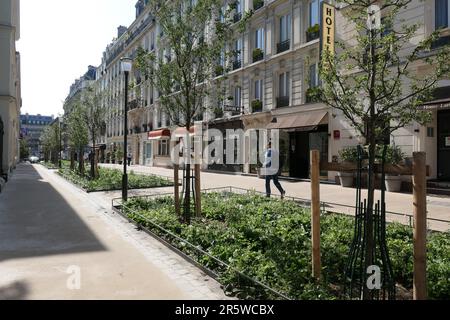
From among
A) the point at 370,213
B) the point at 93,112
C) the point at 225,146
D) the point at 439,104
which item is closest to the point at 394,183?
the point at 439,104

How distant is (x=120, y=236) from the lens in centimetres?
757

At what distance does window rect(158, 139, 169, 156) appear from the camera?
38.3 meters

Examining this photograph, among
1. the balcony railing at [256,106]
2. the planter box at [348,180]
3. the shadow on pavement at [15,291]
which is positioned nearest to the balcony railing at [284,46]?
the balcony railing at [256,106]

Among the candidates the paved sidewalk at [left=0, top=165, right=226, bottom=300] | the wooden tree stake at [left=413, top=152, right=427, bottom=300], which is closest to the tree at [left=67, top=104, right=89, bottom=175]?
the paved sidewalk at [left=0, top=165, right=226, bottom=300]

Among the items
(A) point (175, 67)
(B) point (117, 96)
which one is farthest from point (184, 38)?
(B) point (117, 96)

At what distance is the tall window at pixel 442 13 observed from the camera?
13.5m

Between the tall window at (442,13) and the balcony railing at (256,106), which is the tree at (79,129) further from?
the tall window at (442,13)

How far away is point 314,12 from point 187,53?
44.8 ft

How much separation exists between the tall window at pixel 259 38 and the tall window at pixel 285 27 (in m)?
1.71

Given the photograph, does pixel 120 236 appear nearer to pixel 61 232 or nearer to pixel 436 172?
pixel 61 232

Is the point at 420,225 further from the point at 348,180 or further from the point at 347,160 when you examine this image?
the point at 348,180

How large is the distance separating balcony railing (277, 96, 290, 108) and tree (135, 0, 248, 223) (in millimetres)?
13052

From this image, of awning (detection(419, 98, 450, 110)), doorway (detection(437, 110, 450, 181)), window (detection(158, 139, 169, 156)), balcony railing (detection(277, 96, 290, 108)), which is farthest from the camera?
window (detection(158, 139, 169, 156))

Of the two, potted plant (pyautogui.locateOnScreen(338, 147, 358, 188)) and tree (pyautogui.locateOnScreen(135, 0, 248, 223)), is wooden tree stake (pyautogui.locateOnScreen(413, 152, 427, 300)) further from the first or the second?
potted plant (pyautogui.locateOnScreen(338, 147, 358, 188))
